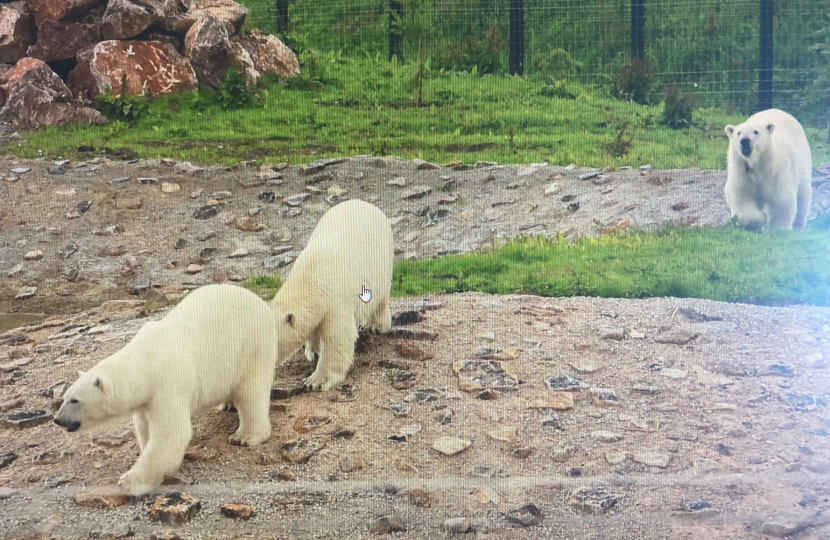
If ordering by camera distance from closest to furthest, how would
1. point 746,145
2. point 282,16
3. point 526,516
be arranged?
point 526,516 → point 282,16 → point 746,145

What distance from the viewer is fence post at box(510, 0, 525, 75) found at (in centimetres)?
307

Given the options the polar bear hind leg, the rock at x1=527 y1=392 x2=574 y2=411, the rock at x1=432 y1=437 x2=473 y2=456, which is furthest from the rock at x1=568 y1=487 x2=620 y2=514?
the polar bear hind leg

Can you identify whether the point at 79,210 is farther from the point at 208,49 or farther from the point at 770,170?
the point at 770,170

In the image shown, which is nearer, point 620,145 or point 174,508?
point 174,508

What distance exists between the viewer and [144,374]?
233 centimetres

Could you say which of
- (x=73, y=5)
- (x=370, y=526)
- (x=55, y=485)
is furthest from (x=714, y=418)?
(x=73, y=5)

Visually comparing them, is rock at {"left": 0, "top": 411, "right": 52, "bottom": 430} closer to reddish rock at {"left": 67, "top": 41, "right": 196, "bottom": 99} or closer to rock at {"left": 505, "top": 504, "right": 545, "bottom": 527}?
reddish rock at {"left": 67, "top": 41, "right": 196, "bottom": 99}

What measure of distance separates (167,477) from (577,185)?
1.82 m

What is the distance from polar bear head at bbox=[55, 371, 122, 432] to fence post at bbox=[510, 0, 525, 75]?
189cm

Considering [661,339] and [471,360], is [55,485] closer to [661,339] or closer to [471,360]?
[471,360]

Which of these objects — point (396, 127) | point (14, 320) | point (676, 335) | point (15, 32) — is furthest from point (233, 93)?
point (676, 335)

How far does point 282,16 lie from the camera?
3.04 meters

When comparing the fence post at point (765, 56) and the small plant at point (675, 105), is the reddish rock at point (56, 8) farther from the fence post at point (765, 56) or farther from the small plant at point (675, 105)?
the fence post at point (765, 56)

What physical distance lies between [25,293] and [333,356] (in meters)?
1.22
